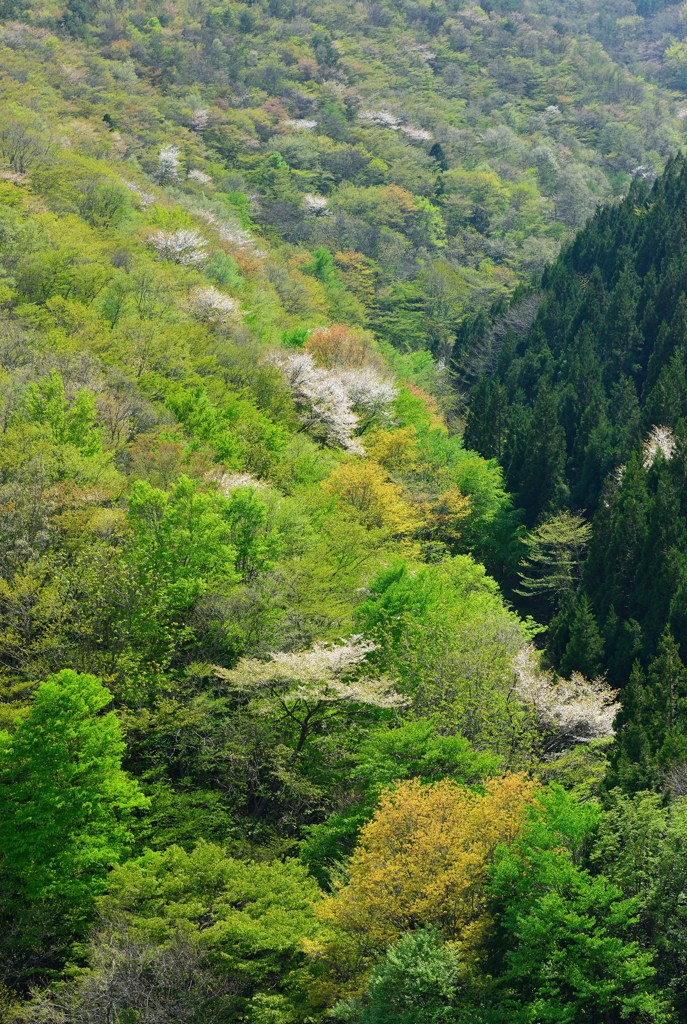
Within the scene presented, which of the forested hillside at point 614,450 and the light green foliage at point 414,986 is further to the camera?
the forested hillside at point 614,450

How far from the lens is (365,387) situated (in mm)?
57469

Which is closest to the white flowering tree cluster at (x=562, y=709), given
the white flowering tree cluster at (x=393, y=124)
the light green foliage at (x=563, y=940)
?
the light green foliage at (x=563, y=940)

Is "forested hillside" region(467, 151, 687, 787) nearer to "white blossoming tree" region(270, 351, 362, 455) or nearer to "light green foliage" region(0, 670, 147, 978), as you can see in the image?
"white blossoming tree" region(270, 351, 362, 455)

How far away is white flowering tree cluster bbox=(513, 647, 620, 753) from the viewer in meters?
31.4

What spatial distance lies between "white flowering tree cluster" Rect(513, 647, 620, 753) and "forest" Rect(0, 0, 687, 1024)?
136mm

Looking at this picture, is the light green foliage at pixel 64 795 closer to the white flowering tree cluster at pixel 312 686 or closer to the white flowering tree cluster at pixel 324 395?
the white flowering tree cluster at pixel 312 686

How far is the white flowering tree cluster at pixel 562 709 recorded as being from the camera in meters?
31.4

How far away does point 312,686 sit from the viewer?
29172 mm

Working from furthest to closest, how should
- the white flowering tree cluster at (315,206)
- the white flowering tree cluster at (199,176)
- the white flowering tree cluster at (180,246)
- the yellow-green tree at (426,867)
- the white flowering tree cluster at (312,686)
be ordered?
1. the white flowering tree cluster at (315,206)
2. the white flowering tree cluster at (199,176)
3. the white flowering tree cluster at (180,246)
4. the white flowering tree cluster at (312,686)
5. the yellow-green tree at (426,867)

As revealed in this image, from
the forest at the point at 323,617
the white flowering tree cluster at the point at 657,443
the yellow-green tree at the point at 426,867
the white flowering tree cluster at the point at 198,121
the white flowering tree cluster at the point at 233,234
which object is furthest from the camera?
the white flowering tree cluster at the point at 198,121

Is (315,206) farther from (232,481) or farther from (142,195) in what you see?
(232,481)

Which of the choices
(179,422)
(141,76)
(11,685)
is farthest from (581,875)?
Answer: (141,76)

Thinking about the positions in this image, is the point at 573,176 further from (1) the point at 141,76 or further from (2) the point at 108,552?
(2) the point at 108,552

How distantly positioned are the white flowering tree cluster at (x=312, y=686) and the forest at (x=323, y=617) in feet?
0.42
